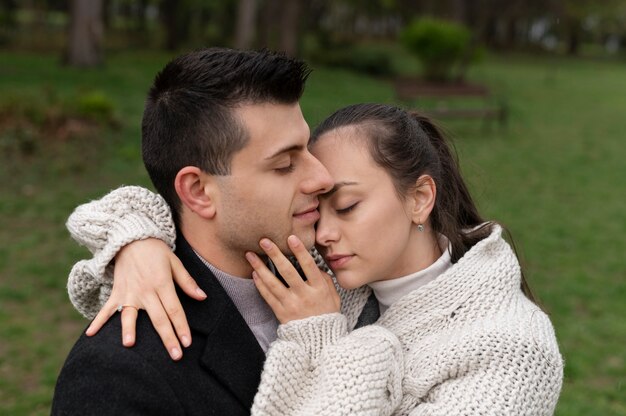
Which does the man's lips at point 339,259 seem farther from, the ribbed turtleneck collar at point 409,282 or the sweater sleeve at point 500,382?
the sweater sleeve at point 500,382

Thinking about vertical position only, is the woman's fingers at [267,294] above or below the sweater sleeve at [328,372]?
above

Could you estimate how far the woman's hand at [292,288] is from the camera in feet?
8.48

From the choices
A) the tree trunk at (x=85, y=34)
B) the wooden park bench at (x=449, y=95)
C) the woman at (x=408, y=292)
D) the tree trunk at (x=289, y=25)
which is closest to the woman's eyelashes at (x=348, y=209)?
the woman at (x=408, y=292)

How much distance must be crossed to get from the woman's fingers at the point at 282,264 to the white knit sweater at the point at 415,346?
0.15m

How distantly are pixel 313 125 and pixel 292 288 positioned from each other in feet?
6.64

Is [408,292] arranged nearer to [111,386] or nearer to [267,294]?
[267,294]

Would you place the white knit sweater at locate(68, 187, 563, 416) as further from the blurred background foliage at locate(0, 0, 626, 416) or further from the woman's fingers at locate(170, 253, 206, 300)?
the blurred background foliage at locate(0, 0, 626, 416)

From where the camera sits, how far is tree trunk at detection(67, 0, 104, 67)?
18.8 meters

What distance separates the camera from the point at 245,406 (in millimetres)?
2402

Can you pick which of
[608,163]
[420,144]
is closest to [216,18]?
[608,163]

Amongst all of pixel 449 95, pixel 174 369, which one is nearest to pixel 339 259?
pixel 174 369

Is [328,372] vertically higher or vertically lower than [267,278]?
lower

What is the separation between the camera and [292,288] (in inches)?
103

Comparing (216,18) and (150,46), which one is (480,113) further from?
(216,18)
